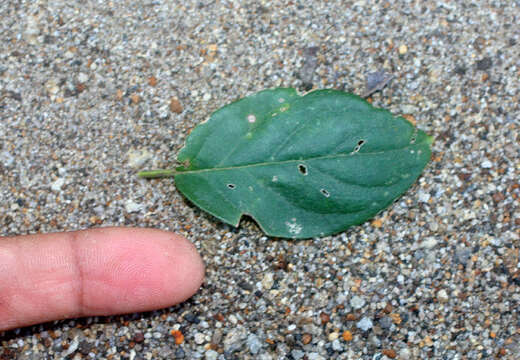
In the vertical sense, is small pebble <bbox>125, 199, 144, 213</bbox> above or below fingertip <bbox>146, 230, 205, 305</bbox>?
above

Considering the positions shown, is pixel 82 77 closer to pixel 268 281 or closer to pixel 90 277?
Result: pixel 90 277

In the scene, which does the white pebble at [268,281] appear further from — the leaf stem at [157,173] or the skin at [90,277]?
the leaf stem at [157,173]

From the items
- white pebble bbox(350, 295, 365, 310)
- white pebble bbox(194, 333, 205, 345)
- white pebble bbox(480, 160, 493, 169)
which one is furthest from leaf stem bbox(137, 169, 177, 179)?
white pebble bbox(480, 160, 493, 169)

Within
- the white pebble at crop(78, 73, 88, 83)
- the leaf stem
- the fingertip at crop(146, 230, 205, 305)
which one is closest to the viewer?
the fingertip at crop(146, 230, 205, 305)

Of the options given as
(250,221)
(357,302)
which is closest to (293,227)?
(250,221)

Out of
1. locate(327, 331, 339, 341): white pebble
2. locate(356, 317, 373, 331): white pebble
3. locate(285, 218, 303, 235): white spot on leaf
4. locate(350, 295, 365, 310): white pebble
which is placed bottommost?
locate(327, 331, 339, 341): white pebble

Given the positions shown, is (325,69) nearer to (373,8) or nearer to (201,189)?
(373,8)

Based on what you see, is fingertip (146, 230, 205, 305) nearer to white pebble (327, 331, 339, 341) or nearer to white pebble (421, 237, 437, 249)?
white pebble (327, 331, 339, 341)
